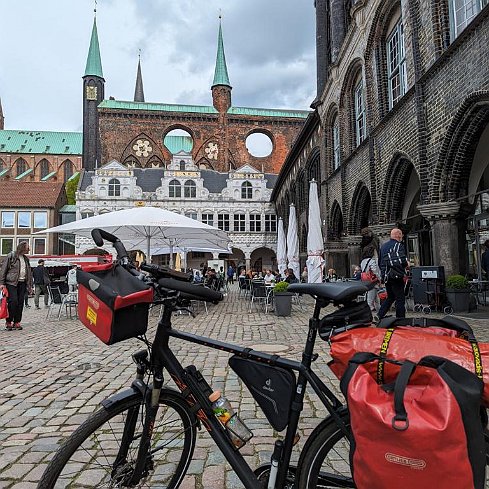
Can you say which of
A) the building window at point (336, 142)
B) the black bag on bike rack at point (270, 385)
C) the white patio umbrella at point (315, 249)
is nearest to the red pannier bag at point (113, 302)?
the black bag on bike rack at point (270, 385)

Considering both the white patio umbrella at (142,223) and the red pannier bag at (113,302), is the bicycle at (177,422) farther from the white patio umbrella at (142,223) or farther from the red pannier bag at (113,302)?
the white patio umbrella at (142,223)

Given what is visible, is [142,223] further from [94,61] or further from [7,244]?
[94,61]

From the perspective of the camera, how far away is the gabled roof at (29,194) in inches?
1847

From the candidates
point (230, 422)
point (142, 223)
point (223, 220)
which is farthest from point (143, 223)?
point (223, 220)

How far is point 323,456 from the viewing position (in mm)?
1812

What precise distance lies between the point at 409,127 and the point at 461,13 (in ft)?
9.20

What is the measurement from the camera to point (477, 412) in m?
1.34

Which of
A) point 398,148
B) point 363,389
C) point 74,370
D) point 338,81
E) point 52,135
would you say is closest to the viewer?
point 363,389

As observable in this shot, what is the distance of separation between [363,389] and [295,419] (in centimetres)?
52

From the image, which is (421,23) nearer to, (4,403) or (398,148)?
(398,148)

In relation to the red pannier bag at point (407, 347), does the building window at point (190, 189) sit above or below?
above

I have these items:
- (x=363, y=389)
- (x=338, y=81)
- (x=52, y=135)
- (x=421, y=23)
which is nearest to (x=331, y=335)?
(x=363, y=389)

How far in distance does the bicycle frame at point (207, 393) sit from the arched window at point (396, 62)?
12743mm

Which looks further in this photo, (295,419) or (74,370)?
(74,370)
